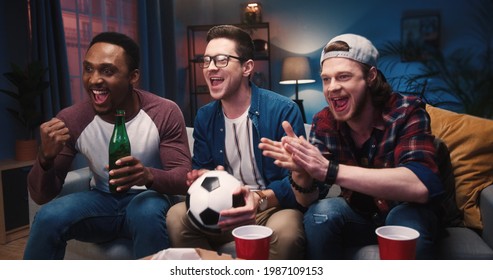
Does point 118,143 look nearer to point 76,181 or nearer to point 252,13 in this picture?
→ point 76,181

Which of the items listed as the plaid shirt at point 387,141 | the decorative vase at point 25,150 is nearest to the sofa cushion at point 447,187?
the plaid shirt at point 387,141

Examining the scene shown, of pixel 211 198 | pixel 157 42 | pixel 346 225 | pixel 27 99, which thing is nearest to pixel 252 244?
pixel 211 198

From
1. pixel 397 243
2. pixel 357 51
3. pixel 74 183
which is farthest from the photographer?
pixel 74 183

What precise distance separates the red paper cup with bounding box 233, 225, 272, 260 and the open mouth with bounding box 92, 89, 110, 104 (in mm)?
572

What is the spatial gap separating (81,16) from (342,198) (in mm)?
1175

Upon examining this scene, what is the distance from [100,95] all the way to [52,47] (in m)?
0.58

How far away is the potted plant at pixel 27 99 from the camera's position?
1.61 meters

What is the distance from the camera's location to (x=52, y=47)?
1.58 metres

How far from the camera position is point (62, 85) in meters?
1.66

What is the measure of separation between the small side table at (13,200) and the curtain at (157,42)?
550 millimetres

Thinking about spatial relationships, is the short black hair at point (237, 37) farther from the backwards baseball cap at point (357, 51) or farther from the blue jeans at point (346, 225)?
the blue jeans at point (346, 225)

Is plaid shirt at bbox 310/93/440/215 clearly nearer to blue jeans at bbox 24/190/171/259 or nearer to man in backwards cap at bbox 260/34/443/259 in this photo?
man in backwards cap at bbox 260/34/443/259

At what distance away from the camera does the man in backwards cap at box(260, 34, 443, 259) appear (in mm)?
968
